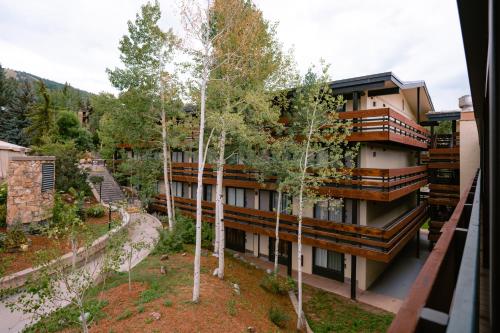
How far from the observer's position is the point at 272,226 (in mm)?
16109

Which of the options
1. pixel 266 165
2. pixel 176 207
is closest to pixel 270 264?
pixel 266 165

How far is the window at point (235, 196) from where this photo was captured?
19031 millimetres

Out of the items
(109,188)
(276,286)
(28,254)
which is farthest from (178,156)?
(276,286)

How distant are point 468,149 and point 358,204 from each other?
842cm

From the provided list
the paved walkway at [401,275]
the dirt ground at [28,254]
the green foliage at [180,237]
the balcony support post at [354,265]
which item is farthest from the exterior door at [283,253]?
the dirt ground at [28,254]

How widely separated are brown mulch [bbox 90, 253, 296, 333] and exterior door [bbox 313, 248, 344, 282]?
12.6 feet

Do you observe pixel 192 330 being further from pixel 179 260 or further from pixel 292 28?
pixel 292 28

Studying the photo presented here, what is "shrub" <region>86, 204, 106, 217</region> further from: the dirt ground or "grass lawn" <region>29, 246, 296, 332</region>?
"grass lawn" <region>29, 246, 296, 332</region>

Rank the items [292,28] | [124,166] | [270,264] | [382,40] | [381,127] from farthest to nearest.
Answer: [124,166], [270,264], [292,28], [381,127], [382,40]

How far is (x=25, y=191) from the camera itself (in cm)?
1415

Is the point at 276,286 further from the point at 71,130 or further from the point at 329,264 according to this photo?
the point at 71,130

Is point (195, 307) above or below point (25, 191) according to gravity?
below

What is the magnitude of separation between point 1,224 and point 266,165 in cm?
1391

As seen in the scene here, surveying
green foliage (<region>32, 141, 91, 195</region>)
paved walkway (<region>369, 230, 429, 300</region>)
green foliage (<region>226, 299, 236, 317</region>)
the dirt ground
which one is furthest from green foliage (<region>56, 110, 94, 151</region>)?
paved walkway (<region>369, 230, 429, 300</region>)
